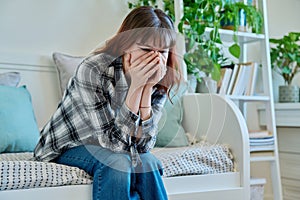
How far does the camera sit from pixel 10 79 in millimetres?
1630

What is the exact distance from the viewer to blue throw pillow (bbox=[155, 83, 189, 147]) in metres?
1.22

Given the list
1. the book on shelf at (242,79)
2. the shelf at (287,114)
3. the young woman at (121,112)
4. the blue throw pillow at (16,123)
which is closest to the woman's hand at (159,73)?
the young woman at (121,112)

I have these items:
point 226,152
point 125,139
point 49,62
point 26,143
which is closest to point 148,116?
point 125,139

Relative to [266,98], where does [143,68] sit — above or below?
above

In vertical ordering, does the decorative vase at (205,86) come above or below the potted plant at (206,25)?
below

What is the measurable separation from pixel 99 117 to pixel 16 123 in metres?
0.55

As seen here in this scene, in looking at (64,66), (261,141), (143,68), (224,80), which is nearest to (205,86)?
(224,80)

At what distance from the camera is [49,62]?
181cm

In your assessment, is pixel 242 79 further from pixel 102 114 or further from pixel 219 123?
pixel 102 114

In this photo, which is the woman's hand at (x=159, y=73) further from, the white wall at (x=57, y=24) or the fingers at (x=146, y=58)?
the white wall at (x=57, y=24)

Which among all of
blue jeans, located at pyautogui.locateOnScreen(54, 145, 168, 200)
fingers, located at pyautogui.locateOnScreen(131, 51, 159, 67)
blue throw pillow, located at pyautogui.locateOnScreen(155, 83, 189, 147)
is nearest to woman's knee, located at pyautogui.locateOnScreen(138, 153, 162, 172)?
blue jeans, located at pyautogui.locateOnScreen(54, 145, 168, 200)

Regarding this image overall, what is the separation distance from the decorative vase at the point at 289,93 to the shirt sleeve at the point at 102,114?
4.58 feet

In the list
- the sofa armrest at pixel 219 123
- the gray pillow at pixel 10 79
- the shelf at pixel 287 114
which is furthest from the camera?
the shelf at pixel 287 114

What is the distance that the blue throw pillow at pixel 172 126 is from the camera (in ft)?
4.00
